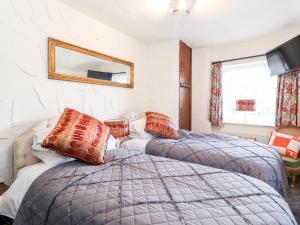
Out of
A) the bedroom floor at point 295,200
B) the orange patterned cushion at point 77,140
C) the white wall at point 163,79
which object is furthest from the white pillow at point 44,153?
the bedroom floor at point 295,200

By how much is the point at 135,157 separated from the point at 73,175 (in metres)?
0.60

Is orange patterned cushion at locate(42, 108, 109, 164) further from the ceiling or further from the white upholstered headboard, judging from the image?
the ceiling

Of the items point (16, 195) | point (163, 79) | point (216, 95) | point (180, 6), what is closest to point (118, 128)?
point (16, 195)

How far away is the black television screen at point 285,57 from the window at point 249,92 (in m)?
0.30

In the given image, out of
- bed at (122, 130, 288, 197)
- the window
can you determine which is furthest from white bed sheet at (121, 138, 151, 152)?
the window

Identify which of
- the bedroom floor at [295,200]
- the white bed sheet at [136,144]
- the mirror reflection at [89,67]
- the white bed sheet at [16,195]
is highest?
the mirror reflection at [89,67]

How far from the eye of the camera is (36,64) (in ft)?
6.24

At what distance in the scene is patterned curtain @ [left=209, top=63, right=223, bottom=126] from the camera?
11.6 ft

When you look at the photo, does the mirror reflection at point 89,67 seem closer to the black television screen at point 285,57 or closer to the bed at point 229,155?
the bed at point 229,155

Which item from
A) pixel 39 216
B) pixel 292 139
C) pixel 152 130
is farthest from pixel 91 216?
pixel 292 139

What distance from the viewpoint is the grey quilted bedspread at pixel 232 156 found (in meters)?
1.61

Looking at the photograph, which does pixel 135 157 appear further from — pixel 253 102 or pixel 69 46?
pixel 253 102

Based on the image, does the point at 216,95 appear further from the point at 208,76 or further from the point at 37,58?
the point at 37,58

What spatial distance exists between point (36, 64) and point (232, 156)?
87.9 inches
